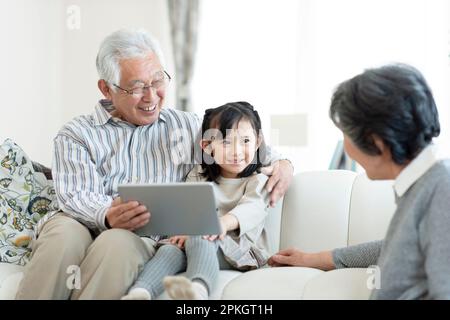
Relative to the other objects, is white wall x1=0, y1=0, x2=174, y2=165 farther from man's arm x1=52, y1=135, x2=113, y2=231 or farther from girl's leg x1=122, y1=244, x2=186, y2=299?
girl's leg x1=122, y1=244, x2=186, y2=299

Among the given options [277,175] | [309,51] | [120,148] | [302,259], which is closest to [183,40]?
[309,51]

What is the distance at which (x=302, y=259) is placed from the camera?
6.23ft

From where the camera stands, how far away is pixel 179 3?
4352mm

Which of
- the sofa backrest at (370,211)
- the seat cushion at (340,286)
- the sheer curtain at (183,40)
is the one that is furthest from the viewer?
the sheer curtain at (183,40)

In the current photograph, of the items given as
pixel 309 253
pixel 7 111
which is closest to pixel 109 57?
pixel 309 253

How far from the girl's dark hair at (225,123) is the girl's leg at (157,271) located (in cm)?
36

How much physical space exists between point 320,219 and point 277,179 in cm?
21

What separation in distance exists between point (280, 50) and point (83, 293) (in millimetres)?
2933

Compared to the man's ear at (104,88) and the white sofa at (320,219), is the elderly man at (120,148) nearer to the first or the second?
the man's ear at (104,88)

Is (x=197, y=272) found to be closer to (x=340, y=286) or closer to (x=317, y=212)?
(x=340, y=286)

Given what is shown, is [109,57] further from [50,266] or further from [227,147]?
[50,266]

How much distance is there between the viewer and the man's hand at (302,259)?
1.86 meters

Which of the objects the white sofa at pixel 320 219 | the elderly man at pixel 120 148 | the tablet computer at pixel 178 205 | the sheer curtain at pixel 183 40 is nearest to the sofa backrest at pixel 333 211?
the white sofa at pixel 320 219

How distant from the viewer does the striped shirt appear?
2.03m
